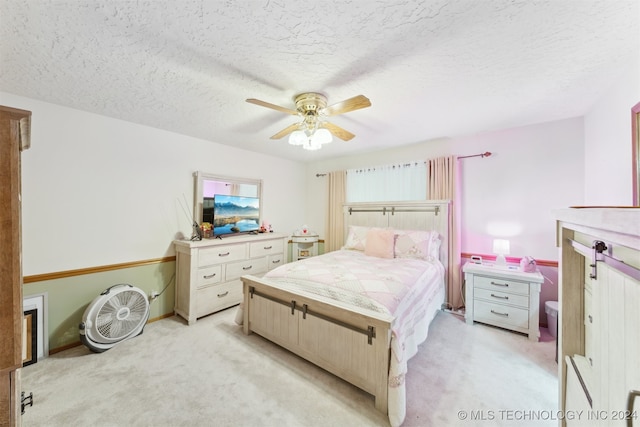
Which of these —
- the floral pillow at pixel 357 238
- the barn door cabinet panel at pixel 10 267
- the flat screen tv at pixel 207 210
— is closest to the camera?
the barn door cabinet panel at pixel 10 267

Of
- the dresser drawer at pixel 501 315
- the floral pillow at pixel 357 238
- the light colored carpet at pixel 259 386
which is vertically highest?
the floral pillow at pixel 357 238

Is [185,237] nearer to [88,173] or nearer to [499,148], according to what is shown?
[88,173]

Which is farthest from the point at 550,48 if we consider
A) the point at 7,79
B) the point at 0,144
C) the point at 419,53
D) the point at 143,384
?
the point at 7,79

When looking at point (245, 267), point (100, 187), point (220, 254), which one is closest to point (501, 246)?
Answer: point (245, 267)

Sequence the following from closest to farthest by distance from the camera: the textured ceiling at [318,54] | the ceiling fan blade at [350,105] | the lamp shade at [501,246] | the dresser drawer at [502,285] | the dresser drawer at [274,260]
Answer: the textured ceiling at [318,54], the ceiling fan blade at [350,105], the dresser drawer at [502,285], the lamp shade at [501,246], the dresser drawer at [274,260]

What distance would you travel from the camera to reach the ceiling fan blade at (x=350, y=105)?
1665mm

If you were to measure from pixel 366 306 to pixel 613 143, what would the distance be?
251 cm

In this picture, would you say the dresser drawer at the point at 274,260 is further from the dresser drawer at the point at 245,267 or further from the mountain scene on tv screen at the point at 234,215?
the mountain scene on tv screen at the point at 234,215

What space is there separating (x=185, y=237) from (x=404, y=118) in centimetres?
324

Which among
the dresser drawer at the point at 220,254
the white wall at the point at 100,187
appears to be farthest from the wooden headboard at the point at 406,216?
the white wall at the point at 100,187

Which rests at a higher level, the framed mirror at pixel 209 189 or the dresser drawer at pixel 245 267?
the framed mirror at pixel 209 189

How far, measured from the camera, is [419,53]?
1521mm

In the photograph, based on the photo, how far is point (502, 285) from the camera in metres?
2.62

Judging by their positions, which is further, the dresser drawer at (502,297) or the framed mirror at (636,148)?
the dresser drawer at (502,297)
